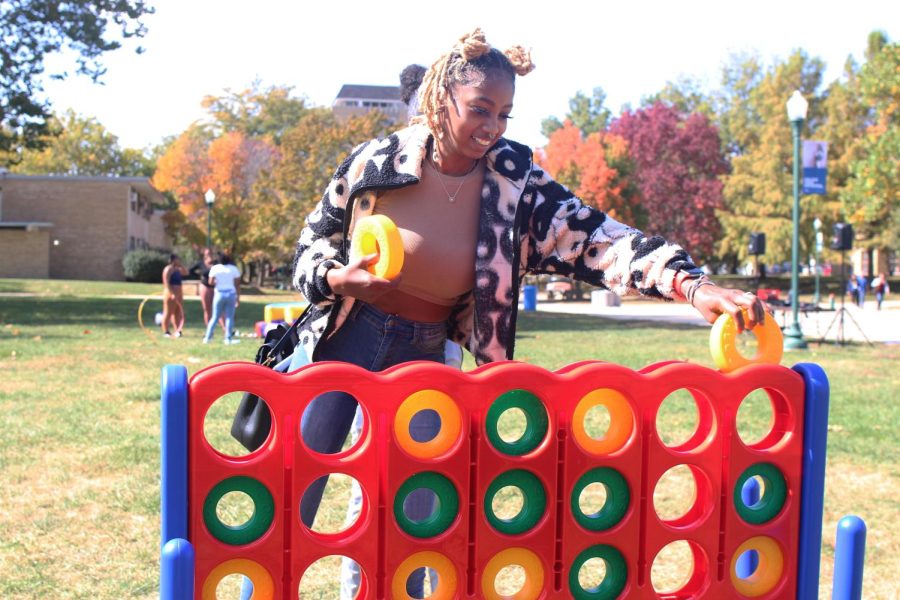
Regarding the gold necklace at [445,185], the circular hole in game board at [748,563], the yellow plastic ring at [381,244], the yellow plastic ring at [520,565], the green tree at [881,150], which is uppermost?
the green tree at [881,150]

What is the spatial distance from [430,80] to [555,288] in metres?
38.7

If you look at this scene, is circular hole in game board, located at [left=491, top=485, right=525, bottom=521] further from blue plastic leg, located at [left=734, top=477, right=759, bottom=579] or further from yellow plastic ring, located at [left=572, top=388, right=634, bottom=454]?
yellow plastic ring, located at [left=572, top=388, right=634, bottom=454]

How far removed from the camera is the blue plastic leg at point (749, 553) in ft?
9.03

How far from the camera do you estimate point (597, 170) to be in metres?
41.7

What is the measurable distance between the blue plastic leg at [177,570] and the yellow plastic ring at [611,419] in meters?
1.01

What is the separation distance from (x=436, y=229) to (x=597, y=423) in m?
5.01

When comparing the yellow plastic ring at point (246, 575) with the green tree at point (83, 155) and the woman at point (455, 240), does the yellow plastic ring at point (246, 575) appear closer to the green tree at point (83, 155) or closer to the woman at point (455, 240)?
the woman at point (455, 240)

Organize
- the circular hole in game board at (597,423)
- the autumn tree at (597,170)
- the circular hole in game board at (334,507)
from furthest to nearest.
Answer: the autumn tree at (597,170) < the circular hole in game board at (597,423) < the circular hole in game board at (334,507)

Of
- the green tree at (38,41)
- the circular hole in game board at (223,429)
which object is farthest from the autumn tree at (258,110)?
the circular hole in game board at (223,429)

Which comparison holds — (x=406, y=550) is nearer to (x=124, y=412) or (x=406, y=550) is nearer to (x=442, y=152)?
(x=442, y=152)

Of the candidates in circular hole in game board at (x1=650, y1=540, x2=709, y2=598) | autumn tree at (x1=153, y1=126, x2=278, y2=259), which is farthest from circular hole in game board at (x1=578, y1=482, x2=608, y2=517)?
autumn tree at (x1=153, y1=126, x2=278, y2=259)

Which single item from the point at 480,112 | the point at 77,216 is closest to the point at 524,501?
the point at 480,112

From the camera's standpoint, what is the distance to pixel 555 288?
4116cm

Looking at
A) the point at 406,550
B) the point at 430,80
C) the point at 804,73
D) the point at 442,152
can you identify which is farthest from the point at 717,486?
the point at 804,73
